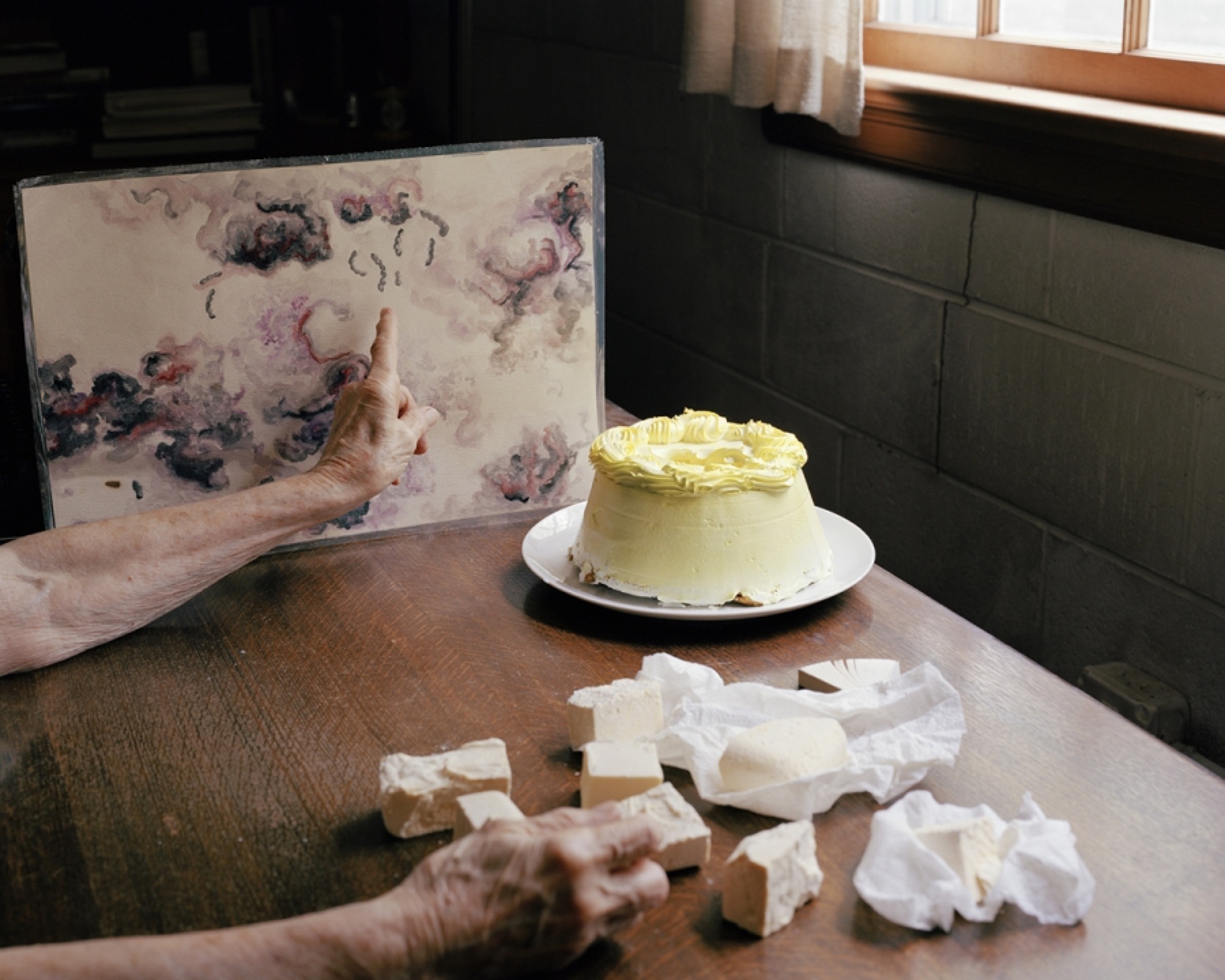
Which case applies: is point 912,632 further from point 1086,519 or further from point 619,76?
point 619,76

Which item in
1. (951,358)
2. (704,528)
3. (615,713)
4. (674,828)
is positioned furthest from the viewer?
(951,358)

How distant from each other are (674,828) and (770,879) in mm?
98

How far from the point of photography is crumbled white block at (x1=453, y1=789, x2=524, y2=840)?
36.6 inches

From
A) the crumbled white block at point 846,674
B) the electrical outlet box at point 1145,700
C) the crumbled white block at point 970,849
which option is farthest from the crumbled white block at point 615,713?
the electrical outlet box at point 1145,700

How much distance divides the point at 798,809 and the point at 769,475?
0.39 m

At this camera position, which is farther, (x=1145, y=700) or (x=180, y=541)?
(x=1145, y=700)

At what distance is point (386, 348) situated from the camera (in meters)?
1.42

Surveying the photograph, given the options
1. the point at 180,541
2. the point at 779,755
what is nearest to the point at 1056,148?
the point at 779,755

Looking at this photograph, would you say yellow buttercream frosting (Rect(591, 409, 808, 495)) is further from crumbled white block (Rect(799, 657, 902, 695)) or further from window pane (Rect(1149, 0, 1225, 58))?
window pane (Rect(1149, 0, 1225, 58))

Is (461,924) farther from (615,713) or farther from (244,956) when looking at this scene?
(615,713)

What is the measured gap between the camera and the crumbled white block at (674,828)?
92 centimetres

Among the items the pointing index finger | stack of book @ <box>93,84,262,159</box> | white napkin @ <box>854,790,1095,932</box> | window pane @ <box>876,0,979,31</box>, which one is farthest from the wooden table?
stack of book @ <box>93,84,262,159</box>

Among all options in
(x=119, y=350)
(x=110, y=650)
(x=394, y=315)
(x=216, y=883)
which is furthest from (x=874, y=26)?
(x=216, y=883)

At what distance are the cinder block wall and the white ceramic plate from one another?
1.91ft
